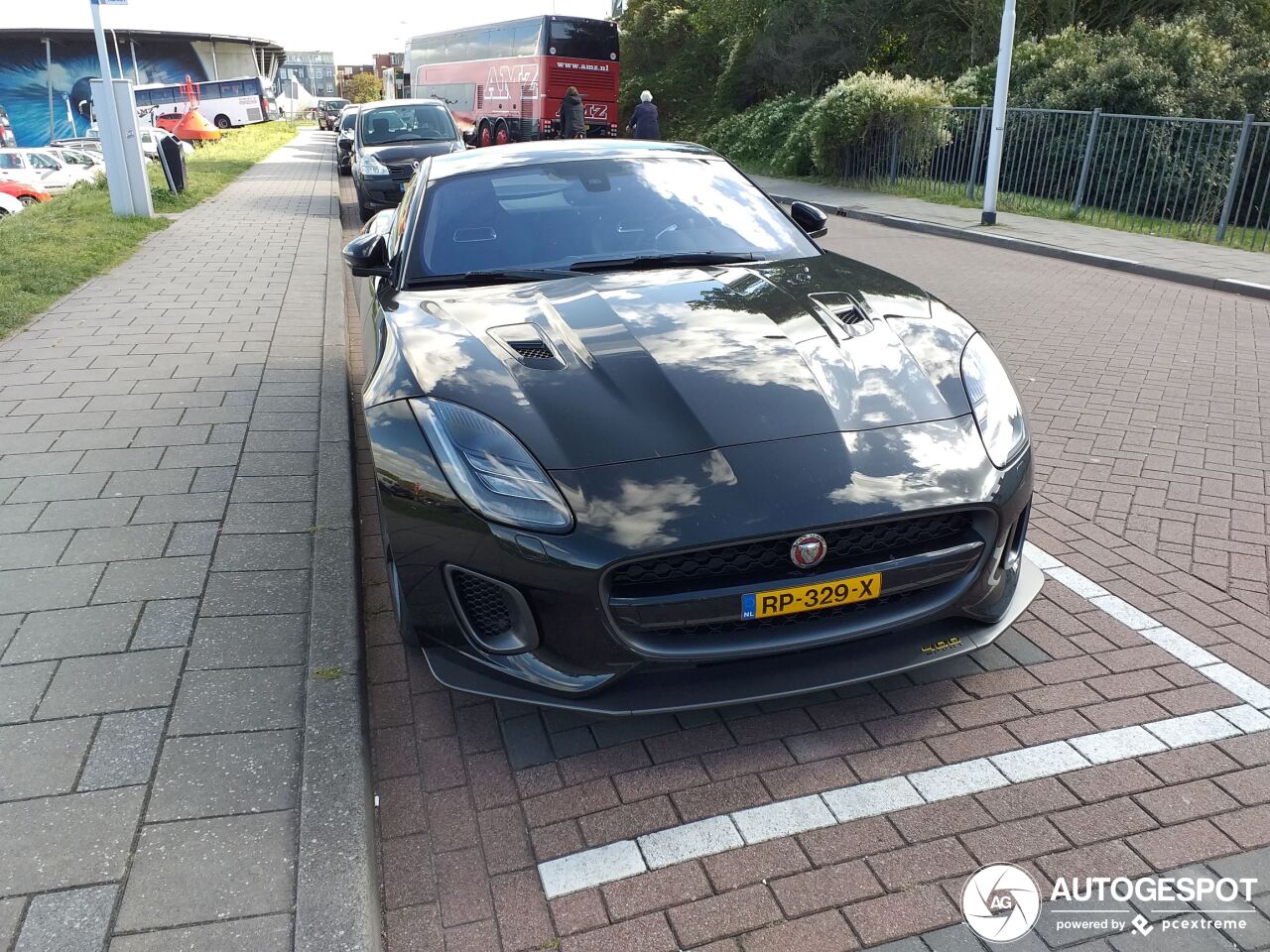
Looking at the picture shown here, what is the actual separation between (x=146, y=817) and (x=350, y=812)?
19.2 inches

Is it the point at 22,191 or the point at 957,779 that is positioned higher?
the point at 957,779

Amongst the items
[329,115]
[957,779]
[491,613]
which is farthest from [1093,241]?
[329,115]

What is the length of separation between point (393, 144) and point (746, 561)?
13705mm

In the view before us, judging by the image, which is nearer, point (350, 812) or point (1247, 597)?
point (350, 812)

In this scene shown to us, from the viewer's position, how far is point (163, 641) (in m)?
3.06

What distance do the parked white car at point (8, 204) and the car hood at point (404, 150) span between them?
1067 cm

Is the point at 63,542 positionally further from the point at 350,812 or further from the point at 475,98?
the point at 475,98

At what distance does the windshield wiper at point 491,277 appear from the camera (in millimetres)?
3705

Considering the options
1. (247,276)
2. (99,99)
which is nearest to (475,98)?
(99,99)

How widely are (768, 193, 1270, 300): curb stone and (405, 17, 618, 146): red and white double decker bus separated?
11.9m

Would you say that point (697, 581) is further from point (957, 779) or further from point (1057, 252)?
point (1057, 252)

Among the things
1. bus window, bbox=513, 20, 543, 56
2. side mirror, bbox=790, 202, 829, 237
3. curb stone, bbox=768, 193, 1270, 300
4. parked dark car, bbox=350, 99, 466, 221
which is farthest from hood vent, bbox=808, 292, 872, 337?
bus window, bbox=513, 20, 543, 56

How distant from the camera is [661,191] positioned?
4.23 metres

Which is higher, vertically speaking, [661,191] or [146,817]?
[661,191]
